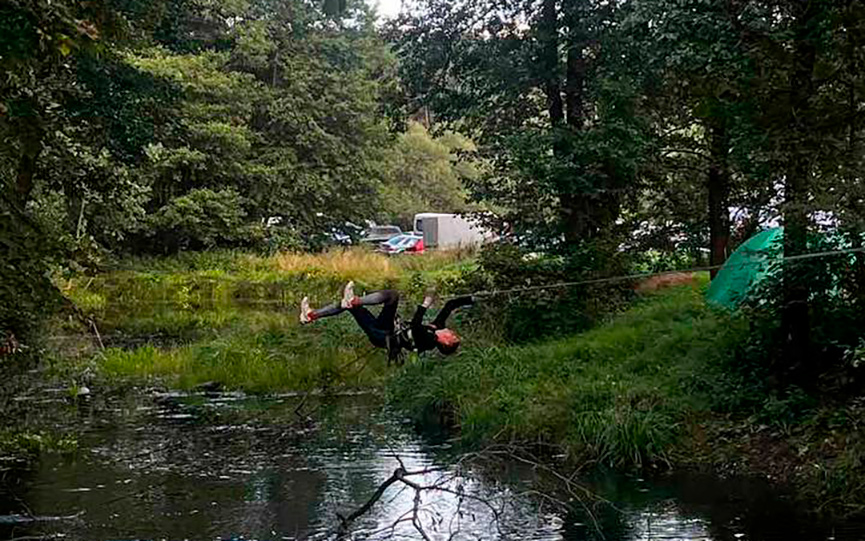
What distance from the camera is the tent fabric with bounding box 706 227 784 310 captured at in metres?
13.9

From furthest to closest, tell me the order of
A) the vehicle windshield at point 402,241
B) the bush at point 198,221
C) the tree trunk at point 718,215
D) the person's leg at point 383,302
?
1. the vehicle windshield at point 402,241
2. the bush at point 198,221
3. the tree trunk at point 718,215
4. the person's leg at point 383,302

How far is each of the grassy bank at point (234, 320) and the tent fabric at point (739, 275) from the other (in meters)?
4.31

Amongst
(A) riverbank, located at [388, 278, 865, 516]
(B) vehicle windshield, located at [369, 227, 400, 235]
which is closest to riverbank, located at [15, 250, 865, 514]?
(A) riverbank, located at [388, 278, 865, 516]

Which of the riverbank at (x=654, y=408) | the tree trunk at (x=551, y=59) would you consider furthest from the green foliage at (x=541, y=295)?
the tree trunk at (x=551, y=59)

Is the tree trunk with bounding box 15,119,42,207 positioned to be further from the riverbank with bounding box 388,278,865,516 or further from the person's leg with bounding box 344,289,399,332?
the riverbank with bounding box 388,278,865,516

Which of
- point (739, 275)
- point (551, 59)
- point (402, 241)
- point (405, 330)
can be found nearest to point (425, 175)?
point (402, 241)

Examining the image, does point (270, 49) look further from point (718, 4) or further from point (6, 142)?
point (6, 142)

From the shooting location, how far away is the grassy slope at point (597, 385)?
39.2ft

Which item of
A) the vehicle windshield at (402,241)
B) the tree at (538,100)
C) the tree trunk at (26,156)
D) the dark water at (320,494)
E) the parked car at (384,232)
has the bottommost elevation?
the dark water at (320,494)

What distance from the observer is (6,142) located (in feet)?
29.9

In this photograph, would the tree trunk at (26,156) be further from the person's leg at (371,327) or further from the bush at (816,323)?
the bush at (816,323)

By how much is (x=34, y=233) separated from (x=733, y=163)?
→ 8505 mm

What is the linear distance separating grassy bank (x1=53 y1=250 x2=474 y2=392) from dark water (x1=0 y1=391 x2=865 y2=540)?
7.02ft

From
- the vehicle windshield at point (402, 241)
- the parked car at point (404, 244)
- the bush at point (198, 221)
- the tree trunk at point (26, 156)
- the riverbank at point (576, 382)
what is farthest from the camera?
the vehicle windshield at point (402, 241)
